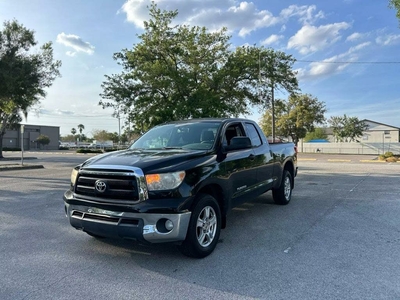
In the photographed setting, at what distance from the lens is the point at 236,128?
18.6 feet

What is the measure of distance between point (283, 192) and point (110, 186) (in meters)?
4.43

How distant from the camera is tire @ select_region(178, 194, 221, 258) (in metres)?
3.83

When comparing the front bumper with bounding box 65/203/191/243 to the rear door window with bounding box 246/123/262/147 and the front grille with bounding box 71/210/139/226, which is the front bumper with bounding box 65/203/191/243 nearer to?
the front grille with bounding box 71/210/139/226

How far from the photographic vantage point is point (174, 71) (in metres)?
19.2

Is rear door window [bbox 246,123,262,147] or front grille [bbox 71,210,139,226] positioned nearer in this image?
front grille [bbox 71,210,139,226]

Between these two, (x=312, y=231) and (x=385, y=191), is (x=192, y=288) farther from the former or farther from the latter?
(x=385, y=191)

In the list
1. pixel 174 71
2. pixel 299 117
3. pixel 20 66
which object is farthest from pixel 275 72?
pixel 299 117

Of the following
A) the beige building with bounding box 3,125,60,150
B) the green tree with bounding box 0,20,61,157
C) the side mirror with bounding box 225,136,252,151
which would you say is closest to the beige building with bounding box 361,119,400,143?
the green tree with bounding box 0,20,61,157

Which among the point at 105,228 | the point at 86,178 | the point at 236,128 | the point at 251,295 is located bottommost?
the point at 251,295

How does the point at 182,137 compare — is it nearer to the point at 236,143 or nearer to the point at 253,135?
the point at 236,143

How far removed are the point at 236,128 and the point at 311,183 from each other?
647 cm

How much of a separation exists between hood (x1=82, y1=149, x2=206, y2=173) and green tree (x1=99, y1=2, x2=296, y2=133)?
14936mm

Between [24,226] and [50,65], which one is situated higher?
[50,65]

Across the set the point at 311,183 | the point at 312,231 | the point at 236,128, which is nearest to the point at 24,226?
the point at 236,128
